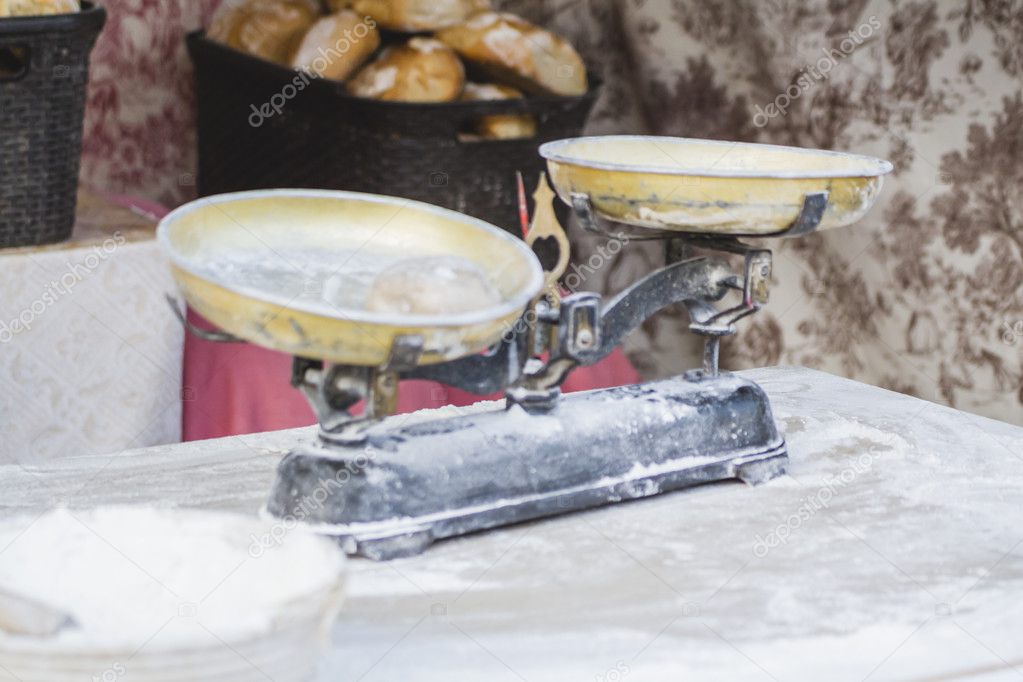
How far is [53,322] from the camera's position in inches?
73.0

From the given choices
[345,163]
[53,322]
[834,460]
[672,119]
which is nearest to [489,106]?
[345,163]

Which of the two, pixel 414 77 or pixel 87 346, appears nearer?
pixel 87 346

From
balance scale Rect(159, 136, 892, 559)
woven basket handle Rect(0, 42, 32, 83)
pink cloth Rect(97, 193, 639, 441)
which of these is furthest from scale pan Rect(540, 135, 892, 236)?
pink cloth Rect(97, 193, 639, 441)

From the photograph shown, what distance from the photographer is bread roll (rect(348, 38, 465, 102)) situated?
81.0 inches

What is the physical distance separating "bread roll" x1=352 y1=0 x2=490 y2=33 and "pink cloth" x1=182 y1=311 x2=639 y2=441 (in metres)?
0.59

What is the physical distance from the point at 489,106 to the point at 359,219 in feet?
3.37

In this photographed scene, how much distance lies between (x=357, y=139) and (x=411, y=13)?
0.25 m

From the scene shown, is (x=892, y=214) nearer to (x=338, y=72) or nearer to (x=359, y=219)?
(x=338, y=72)

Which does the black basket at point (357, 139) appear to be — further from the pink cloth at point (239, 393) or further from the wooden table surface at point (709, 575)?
the wooden table surface at point (709, 575)

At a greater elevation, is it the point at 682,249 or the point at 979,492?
the point at 682,249

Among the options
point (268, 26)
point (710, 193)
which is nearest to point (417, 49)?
point (268, 26)

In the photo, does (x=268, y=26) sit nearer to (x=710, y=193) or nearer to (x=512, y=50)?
(x=512, y=50)

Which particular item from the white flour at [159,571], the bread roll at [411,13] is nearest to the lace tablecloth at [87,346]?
the bread roll at [411,13]

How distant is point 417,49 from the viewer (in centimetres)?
211
